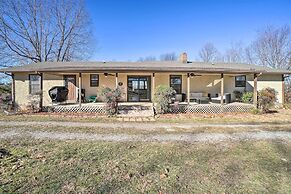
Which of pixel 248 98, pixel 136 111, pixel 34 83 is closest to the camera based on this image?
pixel 136 111

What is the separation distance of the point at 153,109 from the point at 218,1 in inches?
465

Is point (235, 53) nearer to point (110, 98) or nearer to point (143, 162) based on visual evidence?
point (110, 98)

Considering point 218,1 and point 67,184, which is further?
point 218,1

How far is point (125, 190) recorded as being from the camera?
2.88 meters

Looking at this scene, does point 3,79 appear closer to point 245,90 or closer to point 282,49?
point 245,90

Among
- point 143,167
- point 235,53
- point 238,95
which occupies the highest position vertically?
point 235,53

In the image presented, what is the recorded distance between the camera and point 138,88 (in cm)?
1559

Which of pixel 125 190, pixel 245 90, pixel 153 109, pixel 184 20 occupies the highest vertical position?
pixel 184 20

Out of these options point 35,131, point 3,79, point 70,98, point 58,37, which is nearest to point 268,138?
point 35,131

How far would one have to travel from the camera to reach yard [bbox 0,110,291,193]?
300 cm

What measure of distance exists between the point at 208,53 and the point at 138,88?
3237 centimetres

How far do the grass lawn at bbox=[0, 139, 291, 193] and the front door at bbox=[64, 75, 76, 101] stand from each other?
9.69m

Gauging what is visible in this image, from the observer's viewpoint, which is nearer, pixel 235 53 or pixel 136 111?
pixel 136 111

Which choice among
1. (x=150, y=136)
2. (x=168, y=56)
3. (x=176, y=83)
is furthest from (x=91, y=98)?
(x=168, y=56)
